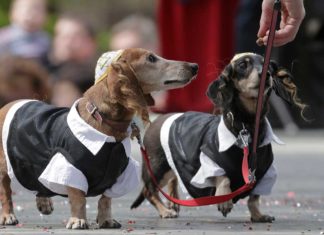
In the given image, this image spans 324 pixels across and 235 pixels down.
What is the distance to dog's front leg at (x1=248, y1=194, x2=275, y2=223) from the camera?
30.1ft

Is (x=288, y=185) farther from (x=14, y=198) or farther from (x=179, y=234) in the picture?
(x=179, y=234)

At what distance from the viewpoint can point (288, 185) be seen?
39.7 feet

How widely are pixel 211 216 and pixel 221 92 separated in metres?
0.94

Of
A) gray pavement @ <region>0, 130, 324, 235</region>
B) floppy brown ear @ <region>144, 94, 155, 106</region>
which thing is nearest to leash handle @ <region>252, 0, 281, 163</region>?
gray pavement @ <region>0, 130, 324, 235</region>

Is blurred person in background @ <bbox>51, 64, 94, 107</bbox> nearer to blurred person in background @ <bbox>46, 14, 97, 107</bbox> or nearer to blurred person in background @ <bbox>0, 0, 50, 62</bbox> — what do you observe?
blurred person in background @ <bbox>46, 14, 97, 107</bbox>

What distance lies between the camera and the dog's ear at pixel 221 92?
362 inches

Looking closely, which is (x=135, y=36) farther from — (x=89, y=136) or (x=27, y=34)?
(x=89, y=136)

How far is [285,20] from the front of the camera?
909 centimetres

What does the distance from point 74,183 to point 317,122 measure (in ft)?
33.9

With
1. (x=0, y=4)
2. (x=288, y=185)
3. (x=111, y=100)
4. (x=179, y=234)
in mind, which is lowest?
(x=0, y=4)

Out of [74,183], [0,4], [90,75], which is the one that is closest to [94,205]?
[74,183]

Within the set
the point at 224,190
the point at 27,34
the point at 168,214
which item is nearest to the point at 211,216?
the point at 168,214

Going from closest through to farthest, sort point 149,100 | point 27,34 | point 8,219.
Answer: point 149,100, point 8,219, point 27,34

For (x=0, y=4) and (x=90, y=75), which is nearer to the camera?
(x=90, y=75)
